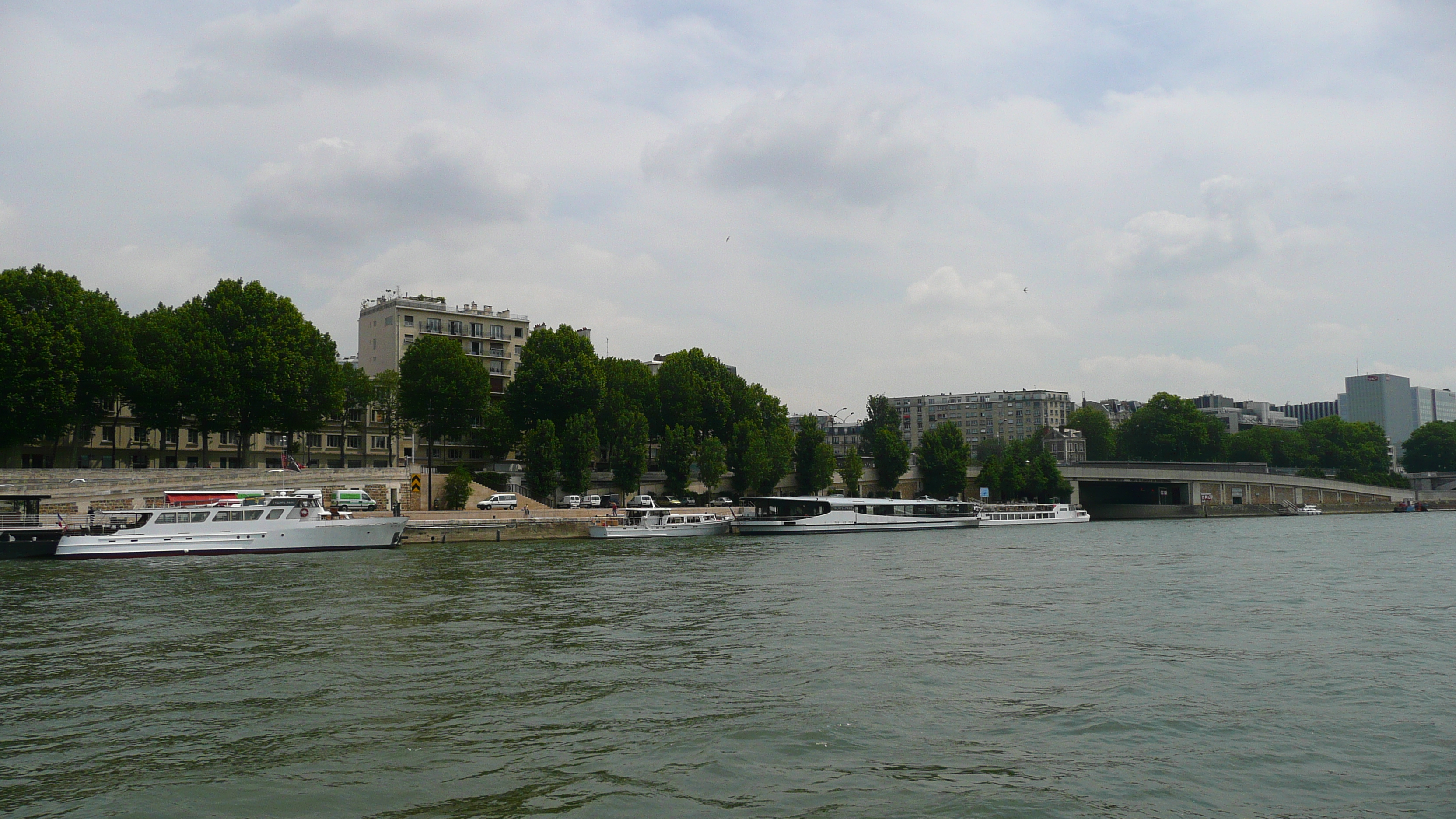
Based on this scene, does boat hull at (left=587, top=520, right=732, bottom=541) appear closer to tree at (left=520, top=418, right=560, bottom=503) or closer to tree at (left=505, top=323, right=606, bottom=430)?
tree at (left=520, top=418, right=560, bottom=503)

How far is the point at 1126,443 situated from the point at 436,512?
12001 cm

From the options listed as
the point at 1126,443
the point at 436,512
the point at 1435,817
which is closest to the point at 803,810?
the point at 1435,817

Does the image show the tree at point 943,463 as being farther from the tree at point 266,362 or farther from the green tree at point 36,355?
the green tree at point 36,355

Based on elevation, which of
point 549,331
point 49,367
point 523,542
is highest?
point 549,331

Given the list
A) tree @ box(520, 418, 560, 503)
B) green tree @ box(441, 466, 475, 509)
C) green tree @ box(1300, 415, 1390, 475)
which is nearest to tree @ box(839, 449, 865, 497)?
tree @ box(520, 418, 560, 503)

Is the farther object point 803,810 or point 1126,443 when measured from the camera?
point 1126,443

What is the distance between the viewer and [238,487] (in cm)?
6438

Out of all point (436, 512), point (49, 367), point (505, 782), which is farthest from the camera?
point (436, 512)

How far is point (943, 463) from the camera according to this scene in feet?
369

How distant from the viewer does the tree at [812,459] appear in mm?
101375

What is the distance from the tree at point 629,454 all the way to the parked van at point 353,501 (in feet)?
77.5

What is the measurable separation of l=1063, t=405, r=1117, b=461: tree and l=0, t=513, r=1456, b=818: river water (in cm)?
14975

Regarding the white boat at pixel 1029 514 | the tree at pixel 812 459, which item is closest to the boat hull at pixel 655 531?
the tree at pixel 812 459

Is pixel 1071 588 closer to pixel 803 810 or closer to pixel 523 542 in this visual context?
pixel 803 810
